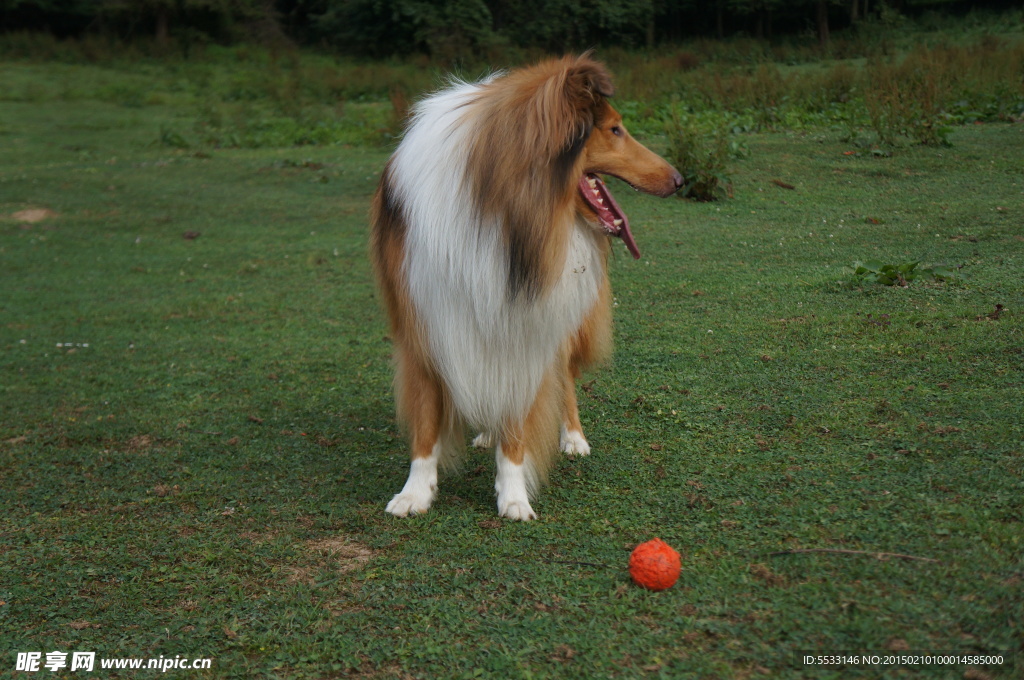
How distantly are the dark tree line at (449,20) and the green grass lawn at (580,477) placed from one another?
2017 cm

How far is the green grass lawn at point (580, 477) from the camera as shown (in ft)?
9.07

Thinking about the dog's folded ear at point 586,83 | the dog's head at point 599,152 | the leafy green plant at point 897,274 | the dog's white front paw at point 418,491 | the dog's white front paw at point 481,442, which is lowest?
the dog's white front paw at point 481,442

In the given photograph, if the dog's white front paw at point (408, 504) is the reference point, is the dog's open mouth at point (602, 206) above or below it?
above

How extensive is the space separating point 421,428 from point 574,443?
895 mm

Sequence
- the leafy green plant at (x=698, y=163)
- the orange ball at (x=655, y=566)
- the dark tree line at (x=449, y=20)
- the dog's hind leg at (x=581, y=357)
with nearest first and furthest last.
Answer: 1. the orange ball at (x=655, y=566)
2. the dog's hind leg at (x=581, y=357)
3. the leafy green plant at (x=698, y=163)
4. the dark tree line at (x=449, y=20)

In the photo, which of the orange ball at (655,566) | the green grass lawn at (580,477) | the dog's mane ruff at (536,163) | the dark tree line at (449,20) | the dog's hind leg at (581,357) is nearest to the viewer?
the green grass lawn at (580,477)

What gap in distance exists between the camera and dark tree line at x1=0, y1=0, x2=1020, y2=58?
27297 millimetres

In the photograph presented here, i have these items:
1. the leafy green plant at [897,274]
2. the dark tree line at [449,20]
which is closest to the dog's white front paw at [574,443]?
the leafy green plant at [897,274]

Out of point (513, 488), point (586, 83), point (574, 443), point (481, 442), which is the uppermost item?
point (586, 83)

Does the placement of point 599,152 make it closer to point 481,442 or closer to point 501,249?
point 501,249

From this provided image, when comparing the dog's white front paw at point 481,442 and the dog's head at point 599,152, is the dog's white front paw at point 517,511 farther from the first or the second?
the dog's head at point 599,152

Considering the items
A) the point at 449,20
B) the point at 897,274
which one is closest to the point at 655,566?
the point at 897,274

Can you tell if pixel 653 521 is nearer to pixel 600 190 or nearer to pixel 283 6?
pixel 600 190

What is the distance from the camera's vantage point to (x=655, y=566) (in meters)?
2.96
